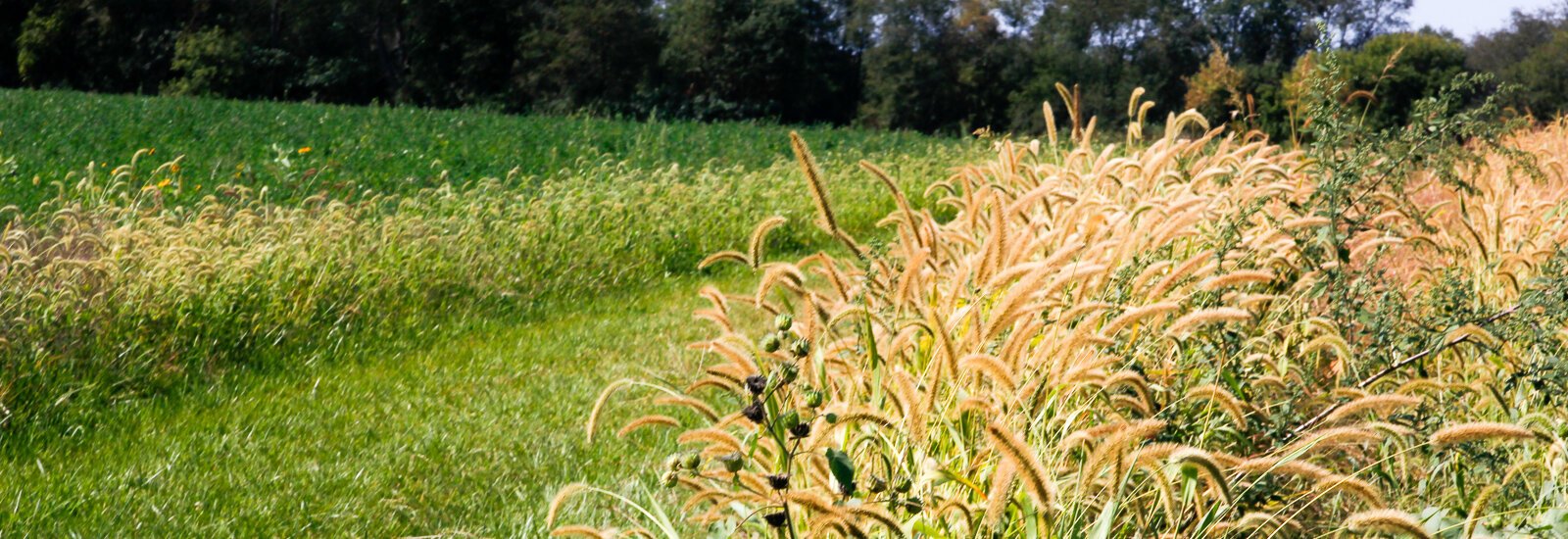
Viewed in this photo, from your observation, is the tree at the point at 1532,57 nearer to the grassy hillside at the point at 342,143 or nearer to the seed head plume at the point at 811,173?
the grassy hillside at the point at 342,143

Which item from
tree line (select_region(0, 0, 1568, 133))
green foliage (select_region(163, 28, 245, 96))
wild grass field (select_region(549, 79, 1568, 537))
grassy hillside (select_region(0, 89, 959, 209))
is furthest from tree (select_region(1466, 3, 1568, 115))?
green foliage (select_region(163, 28, 245, 96))

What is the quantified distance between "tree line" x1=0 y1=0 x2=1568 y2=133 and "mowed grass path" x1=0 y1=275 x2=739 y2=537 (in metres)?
31.5

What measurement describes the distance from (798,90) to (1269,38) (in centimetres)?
1489

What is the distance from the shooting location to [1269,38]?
37438 mm

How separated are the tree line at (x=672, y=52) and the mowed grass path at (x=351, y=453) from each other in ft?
103

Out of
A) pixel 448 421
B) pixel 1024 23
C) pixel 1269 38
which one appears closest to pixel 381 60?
pixel 1024 23

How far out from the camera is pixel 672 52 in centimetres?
4159

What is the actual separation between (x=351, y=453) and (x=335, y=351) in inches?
56.5

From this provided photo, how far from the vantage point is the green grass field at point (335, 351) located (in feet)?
13.3

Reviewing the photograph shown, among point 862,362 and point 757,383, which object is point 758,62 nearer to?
point 862,362

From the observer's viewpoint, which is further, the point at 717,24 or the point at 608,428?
the point at 717,24

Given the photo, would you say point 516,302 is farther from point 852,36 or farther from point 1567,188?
point 852,36

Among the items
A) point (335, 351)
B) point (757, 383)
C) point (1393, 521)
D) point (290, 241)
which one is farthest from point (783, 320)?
point (290, 241)

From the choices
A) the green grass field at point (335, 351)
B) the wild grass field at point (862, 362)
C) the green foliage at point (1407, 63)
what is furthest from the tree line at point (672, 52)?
the wild grass field at point (862, 362)
